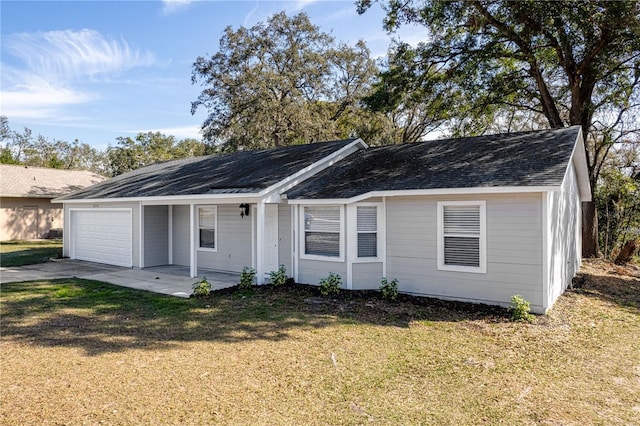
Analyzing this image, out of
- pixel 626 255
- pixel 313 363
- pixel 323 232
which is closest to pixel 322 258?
pixel 323 232

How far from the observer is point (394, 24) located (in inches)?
534

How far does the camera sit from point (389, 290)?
8953 mm

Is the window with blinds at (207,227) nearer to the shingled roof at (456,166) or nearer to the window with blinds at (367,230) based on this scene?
the shingled roof at (456,166)

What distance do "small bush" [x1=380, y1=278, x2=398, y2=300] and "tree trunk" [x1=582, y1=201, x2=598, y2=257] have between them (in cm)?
1040

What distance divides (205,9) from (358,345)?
11686 mm

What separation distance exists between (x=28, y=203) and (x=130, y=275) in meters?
17.8

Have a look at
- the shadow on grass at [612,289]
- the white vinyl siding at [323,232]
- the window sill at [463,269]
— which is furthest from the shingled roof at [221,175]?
A: the shadow on grass at [612,289]

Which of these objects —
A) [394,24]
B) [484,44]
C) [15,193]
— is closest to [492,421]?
[394,24]

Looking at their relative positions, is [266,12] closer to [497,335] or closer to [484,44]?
[484,44]

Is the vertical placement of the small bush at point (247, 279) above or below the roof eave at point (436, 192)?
below

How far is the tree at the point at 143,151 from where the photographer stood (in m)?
43.0

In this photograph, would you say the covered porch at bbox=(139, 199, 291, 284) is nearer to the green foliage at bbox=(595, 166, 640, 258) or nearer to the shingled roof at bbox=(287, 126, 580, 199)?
the shingled roof at bbox=(287, 126, 580, 199)

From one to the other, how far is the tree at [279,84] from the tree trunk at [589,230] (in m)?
14.1

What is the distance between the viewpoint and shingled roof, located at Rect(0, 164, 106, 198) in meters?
24.2
